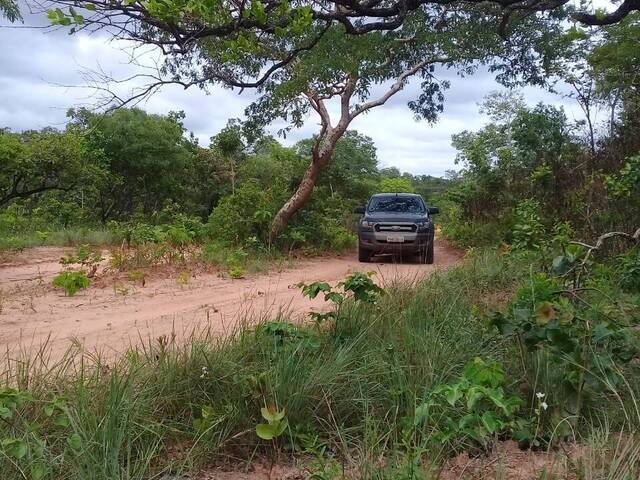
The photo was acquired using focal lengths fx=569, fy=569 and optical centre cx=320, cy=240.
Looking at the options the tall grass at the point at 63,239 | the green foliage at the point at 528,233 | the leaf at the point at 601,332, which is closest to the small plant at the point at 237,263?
the green foliage at the point at 528,233

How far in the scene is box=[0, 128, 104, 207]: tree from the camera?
17172 mm

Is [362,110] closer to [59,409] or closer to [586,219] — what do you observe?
[586,219]

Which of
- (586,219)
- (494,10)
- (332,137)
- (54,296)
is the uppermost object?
(494,10)

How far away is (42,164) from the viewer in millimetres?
17812

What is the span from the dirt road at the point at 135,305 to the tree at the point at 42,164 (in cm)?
708

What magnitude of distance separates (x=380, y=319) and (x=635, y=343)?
6.07ft

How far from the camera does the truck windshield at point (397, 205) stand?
13609 millimetres

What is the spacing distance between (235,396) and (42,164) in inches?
666

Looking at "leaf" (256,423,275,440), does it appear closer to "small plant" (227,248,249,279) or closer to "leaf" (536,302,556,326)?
"leaf" (536,302,556,326)

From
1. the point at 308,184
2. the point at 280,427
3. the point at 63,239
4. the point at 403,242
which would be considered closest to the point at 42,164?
→ the point at 63,239

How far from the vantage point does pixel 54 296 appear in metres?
8.02

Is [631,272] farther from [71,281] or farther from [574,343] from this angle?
[71,281]

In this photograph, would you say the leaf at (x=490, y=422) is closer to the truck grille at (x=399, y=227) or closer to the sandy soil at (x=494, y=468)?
the sandy soil at (x=494, y=468)

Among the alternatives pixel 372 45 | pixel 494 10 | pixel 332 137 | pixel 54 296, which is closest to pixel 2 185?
pixel 332 137
